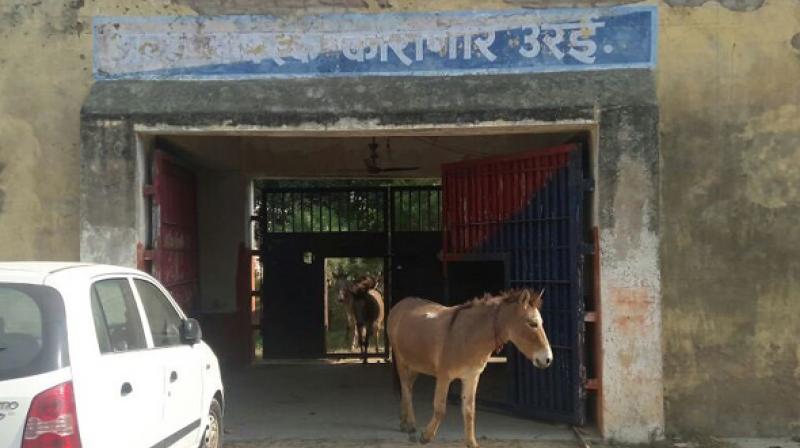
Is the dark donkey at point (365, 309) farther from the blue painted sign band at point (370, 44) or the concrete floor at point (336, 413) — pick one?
the blue painted sign band at point (370, 44)

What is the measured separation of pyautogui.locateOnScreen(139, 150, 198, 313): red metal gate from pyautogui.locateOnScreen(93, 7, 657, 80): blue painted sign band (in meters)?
1.08

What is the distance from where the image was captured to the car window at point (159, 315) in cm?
515

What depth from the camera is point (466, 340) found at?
7.02 meters

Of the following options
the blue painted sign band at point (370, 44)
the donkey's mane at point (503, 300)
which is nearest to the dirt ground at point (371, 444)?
the donkey's mane at point (503, 300)

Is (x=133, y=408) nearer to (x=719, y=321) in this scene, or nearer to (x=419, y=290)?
(x=719, y=321)

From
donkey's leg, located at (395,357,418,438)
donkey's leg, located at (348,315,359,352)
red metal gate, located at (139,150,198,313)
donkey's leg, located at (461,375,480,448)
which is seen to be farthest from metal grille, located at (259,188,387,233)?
donkey's leg, located at (461,375,480,448)

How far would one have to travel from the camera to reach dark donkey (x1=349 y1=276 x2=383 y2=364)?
13930mm

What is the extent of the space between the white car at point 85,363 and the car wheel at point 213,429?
0.61m

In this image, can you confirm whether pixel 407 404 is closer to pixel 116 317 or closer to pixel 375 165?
pixel 116 317

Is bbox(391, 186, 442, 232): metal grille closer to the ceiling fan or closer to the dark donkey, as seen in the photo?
the ceiling fan

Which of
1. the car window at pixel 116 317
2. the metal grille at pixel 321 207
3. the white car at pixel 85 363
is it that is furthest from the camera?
the metal grille at pixel 321 207

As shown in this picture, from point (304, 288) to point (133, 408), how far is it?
8.94 m

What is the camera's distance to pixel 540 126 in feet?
25.0

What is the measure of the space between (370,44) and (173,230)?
3.24 m
